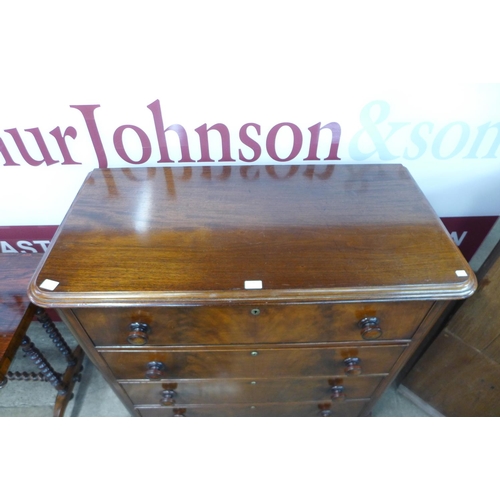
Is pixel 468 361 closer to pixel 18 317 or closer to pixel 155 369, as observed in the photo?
pixel 155 369

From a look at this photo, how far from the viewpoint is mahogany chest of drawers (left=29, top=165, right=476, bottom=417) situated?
711 millimetres

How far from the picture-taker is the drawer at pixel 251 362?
2.96 feet

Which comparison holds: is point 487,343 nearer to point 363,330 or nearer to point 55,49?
point 363,330

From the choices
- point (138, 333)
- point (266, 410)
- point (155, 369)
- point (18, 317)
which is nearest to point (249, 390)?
point (266, 410)

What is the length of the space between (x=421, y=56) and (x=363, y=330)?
694mm

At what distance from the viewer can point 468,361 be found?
122 centimetres

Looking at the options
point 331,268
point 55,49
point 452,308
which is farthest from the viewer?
point 452,308

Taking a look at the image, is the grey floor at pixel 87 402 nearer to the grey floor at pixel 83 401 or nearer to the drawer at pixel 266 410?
the grey floor at pixel 83 401

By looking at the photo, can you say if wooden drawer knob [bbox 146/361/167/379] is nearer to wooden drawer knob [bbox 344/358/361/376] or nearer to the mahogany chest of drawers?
the mahogany chest of drawers

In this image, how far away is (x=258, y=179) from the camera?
0.99 m

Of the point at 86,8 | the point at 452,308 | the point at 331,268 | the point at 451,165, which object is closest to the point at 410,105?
the point at 451,165

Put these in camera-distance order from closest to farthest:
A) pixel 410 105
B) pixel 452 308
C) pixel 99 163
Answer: pixel 410 105
pixel 99 163
pixel 452 308

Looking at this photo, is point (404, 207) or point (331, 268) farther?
point (404, 207)

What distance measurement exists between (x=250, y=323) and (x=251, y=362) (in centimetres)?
20
